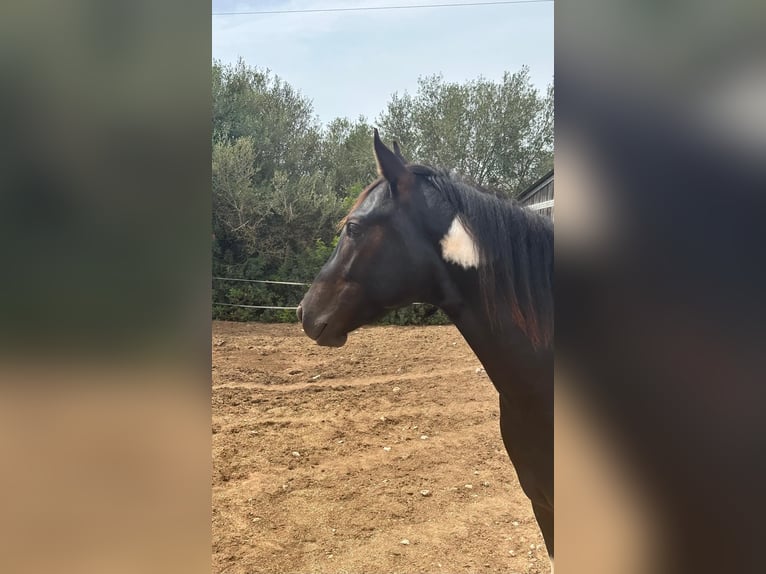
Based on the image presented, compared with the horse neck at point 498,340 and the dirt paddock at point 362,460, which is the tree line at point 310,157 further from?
the horse neck at point 498,340

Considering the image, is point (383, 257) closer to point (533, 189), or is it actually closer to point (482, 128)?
point (533, 189)

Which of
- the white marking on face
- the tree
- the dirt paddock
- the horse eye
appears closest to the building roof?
the tree

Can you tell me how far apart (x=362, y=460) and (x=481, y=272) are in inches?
95.8

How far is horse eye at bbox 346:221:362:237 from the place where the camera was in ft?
5.44

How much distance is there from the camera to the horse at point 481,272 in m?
1.48

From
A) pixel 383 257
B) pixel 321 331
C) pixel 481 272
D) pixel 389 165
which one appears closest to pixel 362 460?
pixel 321 331

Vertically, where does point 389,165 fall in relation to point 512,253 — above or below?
above

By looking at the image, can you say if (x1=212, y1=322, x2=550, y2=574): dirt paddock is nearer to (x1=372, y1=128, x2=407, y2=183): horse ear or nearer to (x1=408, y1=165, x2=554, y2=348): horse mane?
(x1=408, y1=165, x2=554, y2=348): horse mane

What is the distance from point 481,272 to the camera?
1482 millimetres

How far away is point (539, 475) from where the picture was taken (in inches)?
61.6
